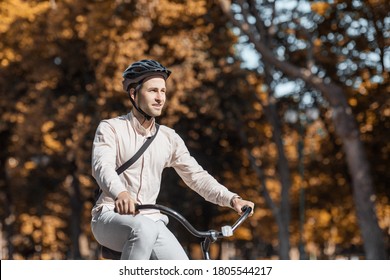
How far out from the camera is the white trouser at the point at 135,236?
411 centimetres

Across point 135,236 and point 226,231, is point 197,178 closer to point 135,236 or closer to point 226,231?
point 226,231

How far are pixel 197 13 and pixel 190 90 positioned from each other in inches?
128

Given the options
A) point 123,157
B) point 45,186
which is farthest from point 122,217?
point 45,186

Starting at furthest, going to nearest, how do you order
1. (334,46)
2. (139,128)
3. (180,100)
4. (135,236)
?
(180,100), (334,46), (139,128), (135,236)

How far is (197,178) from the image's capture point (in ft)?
15.3

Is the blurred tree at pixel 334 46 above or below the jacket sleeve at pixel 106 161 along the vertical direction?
above

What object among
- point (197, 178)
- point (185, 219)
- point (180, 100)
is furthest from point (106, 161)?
point (180, 100)

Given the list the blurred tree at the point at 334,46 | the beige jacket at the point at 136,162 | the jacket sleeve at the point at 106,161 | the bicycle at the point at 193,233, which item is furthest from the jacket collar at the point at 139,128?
the blurred tree at the point at 334,46

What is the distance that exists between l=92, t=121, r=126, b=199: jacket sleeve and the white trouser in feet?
0.46

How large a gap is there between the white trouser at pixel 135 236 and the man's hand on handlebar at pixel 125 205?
13 centimetres

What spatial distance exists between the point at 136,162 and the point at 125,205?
0.43 m

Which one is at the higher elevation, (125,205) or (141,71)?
(141,71)

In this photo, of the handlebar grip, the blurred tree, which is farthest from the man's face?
the blurred tree

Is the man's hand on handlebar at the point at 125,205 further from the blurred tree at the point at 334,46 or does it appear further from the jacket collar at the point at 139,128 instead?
the blurred tree at the point at 334,46
